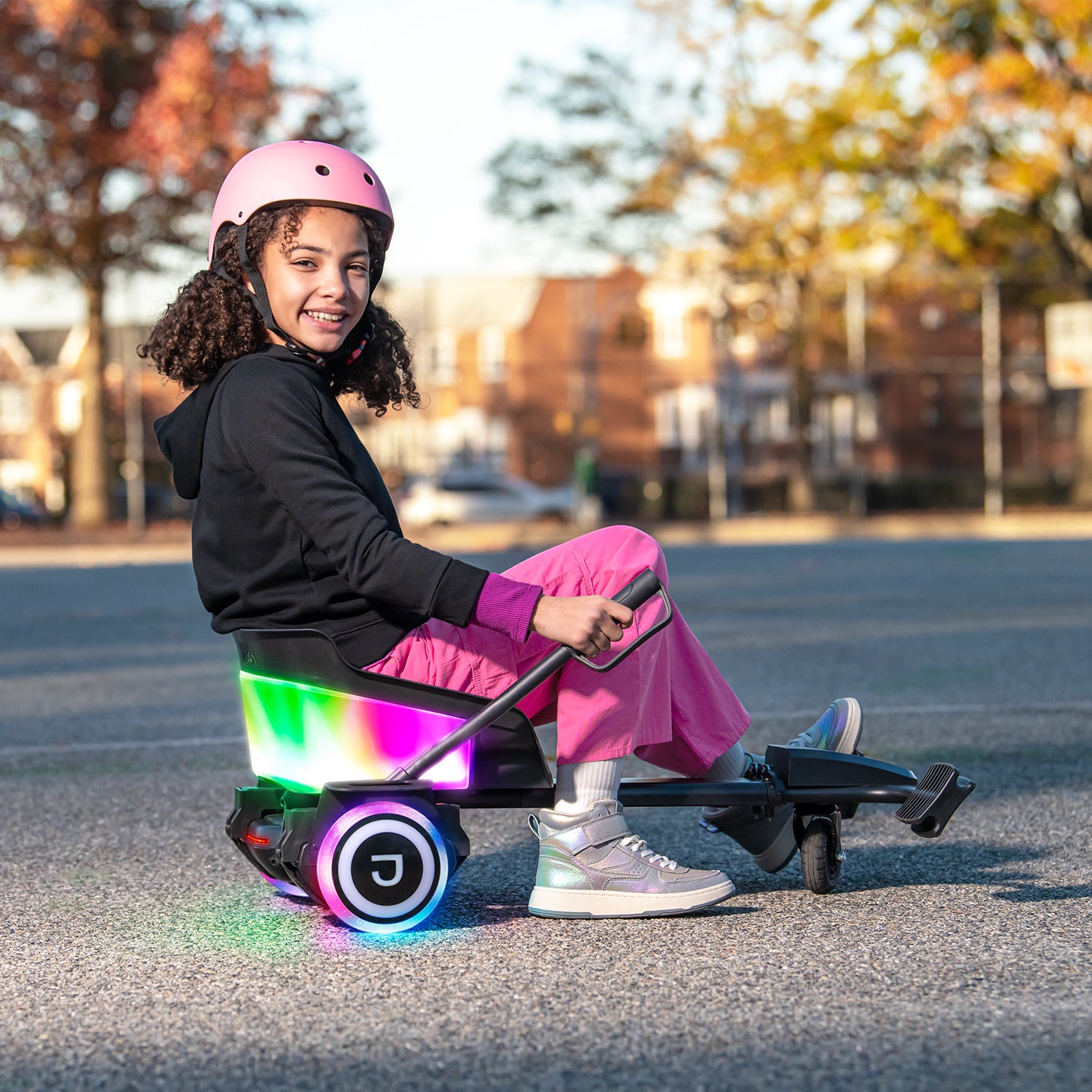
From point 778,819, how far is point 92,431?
2685 centimetres

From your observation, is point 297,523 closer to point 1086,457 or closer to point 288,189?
point 288,189

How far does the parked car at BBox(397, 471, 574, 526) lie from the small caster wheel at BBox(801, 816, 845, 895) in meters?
30.1

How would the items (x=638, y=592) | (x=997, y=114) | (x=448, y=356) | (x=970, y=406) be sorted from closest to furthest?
(x=638, y=592)
(x=997, y=114)
(x=970, y=406)
(x=448, y=356)

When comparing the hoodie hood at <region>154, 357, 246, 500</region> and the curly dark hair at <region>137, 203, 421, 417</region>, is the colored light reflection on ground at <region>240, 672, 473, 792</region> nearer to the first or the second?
the hoodie hood at <region>154, 357, 246, 500</region>

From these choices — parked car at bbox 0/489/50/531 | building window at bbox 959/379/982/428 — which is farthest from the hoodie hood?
building window at bbox 959/379/982/428

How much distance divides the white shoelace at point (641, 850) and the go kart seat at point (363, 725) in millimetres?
216

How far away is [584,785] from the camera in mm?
3445

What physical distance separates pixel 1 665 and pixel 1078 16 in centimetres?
2190

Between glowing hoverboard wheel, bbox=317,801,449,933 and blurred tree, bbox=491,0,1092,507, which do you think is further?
blurred tree, bbox=491,0,1092,507

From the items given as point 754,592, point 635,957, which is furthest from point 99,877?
point 754,592

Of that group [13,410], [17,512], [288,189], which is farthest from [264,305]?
[13,410]

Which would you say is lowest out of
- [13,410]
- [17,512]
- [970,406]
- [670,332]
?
[17,512]

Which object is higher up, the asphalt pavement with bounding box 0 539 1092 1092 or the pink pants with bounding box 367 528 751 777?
the pink pants with bounding box 367 528 751 777

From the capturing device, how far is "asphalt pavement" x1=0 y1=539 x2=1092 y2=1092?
8.43 feet
